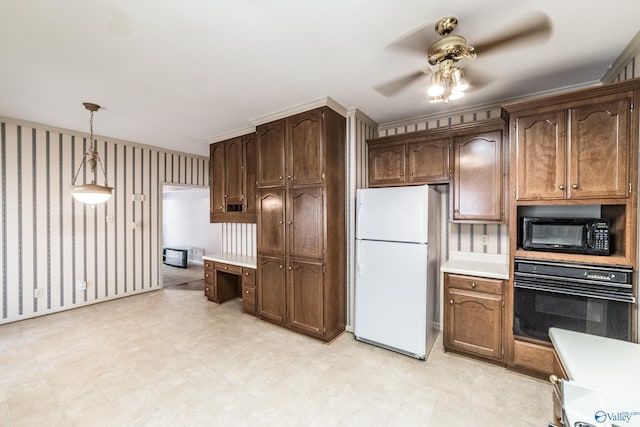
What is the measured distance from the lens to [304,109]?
299cm

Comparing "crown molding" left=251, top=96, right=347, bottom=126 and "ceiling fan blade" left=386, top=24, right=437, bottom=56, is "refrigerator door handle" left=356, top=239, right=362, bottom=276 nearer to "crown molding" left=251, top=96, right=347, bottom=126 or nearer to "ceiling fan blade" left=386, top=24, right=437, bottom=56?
"crown molding" left=251, top=96, right=347, bottom=126

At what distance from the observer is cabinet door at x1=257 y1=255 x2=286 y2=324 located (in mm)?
3252

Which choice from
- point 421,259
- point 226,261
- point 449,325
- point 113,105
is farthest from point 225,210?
point 449,325

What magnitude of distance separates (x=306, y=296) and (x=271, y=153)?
177cm

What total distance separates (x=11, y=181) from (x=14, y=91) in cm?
150

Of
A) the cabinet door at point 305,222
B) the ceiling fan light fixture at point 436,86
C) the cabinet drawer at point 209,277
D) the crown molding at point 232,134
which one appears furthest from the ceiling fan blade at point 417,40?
the cabinet drawer at point 209,277

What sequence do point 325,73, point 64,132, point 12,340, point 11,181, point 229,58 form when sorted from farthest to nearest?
point 64,132 < point 11,181 < point 12,340 < point 325,73 < point 229,58

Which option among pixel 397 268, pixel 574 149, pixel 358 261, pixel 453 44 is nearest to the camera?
pixel 453 44

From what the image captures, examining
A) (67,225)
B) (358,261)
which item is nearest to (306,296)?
(358,261)

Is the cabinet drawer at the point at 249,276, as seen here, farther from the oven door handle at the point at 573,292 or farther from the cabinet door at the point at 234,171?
the oven door handle at the point at 573,292

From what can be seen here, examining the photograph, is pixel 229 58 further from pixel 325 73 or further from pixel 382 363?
pixel 382 363

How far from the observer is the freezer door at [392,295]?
101 inches

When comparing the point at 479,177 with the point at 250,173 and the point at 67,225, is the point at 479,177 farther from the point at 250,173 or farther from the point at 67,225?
the point at 67,225

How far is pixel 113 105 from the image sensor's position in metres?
2.97
